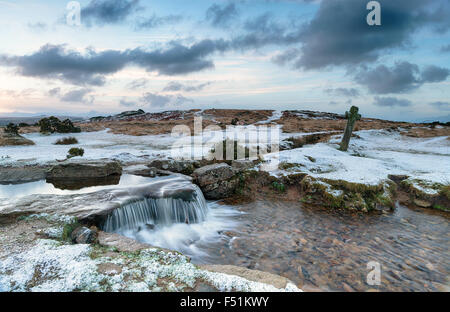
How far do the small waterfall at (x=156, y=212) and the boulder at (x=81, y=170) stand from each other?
417 centimetres

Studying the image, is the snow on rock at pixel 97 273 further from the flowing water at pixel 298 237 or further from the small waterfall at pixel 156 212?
the small waterfall at pixel 156 212

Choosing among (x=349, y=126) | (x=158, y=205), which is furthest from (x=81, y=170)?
(x=349, y=126)

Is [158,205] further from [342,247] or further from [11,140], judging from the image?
[11,140]

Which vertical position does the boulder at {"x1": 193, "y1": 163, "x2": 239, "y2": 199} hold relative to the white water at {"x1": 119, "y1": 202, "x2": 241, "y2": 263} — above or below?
above

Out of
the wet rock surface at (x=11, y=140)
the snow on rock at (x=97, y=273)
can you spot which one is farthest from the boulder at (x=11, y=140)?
the snow on rock at (x=97, y=273)

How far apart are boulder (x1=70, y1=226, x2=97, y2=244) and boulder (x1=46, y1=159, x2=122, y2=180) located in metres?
6.04

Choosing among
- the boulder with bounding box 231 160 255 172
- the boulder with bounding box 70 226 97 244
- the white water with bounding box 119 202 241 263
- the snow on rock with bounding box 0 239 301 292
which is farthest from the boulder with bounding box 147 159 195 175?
the snow on rock with bounding box 0 239 301 292

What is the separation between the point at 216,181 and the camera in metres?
11.5

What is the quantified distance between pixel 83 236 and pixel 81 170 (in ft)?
22.7

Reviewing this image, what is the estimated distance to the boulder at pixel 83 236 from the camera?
5395mm

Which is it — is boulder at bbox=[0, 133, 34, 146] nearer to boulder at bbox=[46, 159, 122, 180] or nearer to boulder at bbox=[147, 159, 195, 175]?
boulder at bbox=[46, 159, 122, 180]

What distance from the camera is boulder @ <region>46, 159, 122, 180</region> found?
11.0 meters

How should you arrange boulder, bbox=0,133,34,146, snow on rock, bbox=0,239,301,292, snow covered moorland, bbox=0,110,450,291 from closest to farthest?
snow on rock, bbox=0,239,301,292
snow covered moorland, bbox=0,110,450,291
boulder, bbox=0,133,34,146
